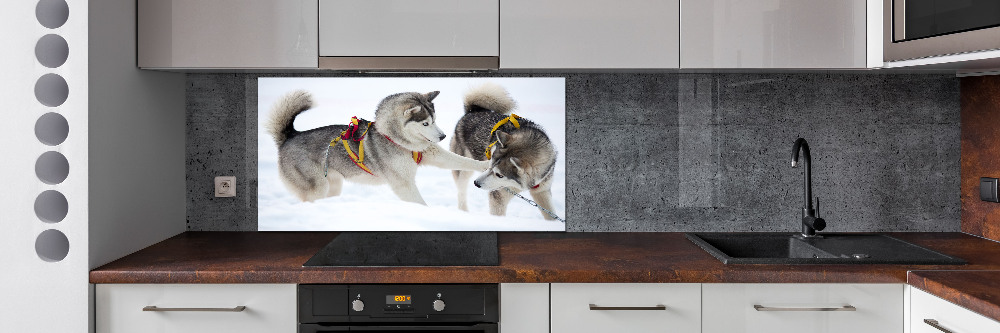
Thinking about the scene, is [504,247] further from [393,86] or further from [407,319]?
[393,86]

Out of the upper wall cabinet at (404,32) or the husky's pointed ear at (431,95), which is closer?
the upper wall cabinet at (404,32)

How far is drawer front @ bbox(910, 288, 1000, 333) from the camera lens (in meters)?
1.46

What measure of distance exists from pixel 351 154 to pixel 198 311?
0.82m

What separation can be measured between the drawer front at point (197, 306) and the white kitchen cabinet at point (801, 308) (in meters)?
1.13

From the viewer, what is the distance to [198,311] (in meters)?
1.81

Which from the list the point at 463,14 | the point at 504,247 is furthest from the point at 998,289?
the point at 463,14

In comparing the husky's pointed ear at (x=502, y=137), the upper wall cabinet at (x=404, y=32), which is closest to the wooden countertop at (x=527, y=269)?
the husky's pointed ear at (x=502, y=137)
